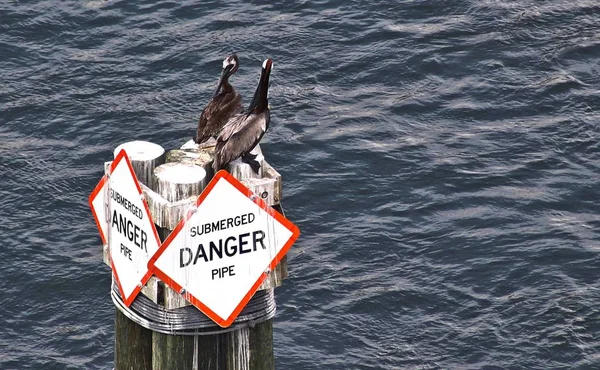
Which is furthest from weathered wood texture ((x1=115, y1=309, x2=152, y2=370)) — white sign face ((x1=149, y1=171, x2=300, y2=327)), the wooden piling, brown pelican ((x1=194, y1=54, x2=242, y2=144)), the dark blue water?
the dark blue water

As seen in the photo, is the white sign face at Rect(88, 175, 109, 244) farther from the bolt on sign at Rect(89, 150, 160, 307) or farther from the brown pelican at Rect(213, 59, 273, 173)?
the brown pelican at Rect(213, 59, 273, 173)

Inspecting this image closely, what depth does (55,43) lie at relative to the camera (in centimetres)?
2419

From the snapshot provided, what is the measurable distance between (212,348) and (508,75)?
15.4 meters

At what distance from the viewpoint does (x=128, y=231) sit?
8.38 metres

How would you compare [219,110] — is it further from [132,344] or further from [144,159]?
[132,344]

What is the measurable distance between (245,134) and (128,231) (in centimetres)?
100

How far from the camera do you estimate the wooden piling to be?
802 cm

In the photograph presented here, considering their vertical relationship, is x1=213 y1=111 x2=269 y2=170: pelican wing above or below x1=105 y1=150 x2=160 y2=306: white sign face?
above

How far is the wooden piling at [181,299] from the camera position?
8.02 m

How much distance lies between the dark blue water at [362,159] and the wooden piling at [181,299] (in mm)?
7455

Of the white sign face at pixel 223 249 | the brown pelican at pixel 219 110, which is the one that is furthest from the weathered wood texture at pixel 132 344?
the brown pelican at pixel 219 110

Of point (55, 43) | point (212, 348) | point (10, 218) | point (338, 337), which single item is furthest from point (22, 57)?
point (212, 348)

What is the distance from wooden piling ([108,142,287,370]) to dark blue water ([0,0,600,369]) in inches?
294

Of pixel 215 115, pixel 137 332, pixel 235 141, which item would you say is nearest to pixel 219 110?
pixel 215 115
